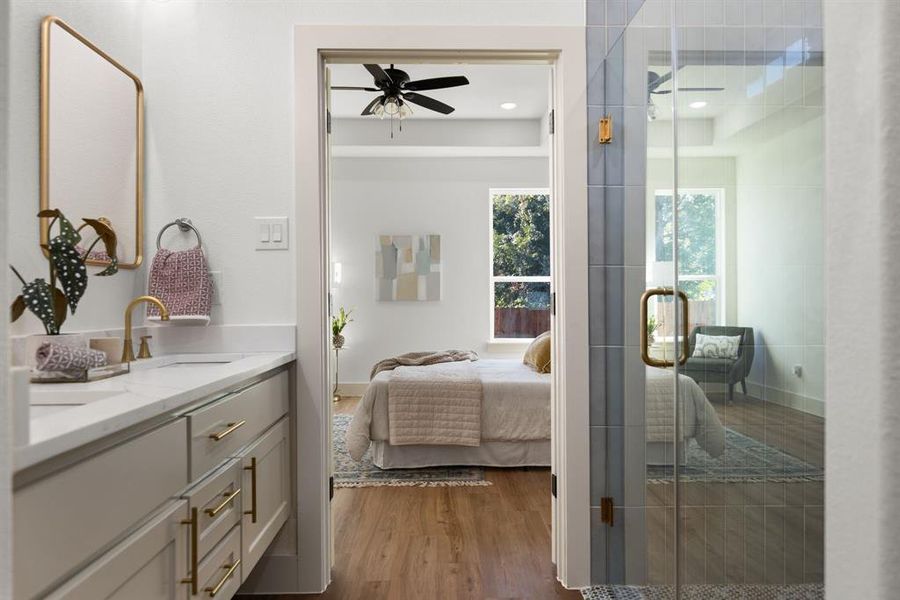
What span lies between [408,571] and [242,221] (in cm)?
155

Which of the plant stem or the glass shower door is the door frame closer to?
the glass shower door

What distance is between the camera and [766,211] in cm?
103

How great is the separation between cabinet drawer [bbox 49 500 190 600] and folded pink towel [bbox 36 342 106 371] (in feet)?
1.67

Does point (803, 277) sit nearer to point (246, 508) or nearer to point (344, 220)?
point (246, 508)

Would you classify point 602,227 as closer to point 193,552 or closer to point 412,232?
point 193,552

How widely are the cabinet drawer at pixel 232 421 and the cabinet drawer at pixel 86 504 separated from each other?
0.12 metres

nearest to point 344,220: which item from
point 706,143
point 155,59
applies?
point 155,59

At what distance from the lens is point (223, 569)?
4.70 feet

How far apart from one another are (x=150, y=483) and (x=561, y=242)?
1.57m

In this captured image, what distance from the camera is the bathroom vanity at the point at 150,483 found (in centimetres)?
78

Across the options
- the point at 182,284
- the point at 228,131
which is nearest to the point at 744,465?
the point at 182,284

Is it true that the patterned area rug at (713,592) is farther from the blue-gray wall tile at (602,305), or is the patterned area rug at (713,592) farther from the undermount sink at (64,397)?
the undermount sink at (64,397)

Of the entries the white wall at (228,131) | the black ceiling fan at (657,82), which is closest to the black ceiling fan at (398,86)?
the white wall at (228,131)

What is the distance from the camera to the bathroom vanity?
78 cm
